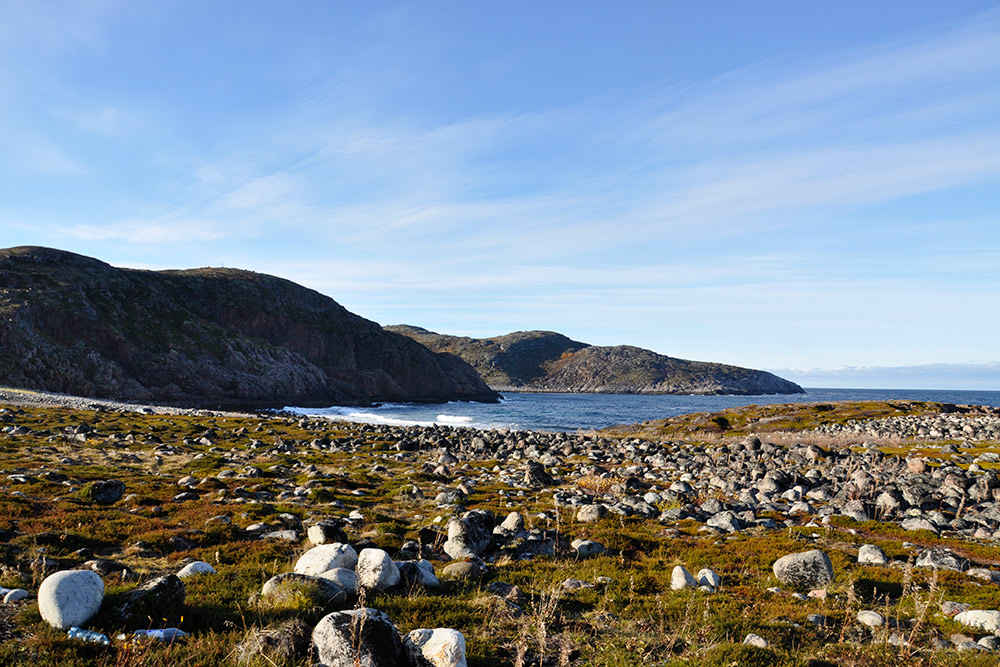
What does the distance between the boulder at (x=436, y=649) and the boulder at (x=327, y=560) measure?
283cm

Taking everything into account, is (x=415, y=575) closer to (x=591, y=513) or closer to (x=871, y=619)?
(x=871, y=619)

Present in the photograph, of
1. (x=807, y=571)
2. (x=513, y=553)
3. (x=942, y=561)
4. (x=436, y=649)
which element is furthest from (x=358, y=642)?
(x=942, y=561)

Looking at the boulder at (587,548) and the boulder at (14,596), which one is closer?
the boulder at (14,596)

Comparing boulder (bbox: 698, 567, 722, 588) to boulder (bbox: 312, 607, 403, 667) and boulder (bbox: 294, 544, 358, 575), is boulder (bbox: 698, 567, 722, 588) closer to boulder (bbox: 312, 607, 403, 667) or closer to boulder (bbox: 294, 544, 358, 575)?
boulder (bbox: 294, 544, 358, 575)

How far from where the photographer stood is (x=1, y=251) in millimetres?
96812

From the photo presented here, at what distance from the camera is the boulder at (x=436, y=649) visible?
537 cm

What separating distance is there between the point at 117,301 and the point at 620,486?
113 meters

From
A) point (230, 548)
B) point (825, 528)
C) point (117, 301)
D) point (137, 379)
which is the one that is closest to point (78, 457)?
point (230, 548)

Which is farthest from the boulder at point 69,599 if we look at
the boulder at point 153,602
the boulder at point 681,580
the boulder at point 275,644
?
the boulder at point 681,580

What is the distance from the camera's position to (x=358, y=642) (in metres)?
5.43

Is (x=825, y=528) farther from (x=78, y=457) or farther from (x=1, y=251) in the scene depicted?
(x=1, y=251)

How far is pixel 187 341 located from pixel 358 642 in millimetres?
113339

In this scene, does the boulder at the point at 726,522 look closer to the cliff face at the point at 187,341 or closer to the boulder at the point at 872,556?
the boulder at the point at 872,556

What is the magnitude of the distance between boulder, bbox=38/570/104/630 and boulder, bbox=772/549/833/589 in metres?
11.3
